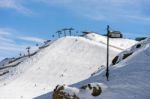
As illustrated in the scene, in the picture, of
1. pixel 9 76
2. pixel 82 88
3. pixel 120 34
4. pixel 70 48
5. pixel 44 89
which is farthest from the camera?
pixel 120 34

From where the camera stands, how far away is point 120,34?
117812 millimetres

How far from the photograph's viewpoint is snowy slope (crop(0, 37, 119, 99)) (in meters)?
79.0

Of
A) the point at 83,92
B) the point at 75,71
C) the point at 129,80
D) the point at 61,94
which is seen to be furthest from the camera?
the point at 75,71

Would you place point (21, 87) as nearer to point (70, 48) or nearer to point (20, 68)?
point (20, 68)

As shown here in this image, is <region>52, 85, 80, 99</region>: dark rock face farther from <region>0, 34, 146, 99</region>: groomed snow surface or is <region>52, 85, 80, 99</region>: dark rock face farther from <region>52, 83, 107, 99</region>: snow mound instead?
<region>0, 34, 146, 99</region>: groomed snow surface

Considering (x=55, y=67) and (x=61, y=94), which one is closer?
(x=61, y=94)

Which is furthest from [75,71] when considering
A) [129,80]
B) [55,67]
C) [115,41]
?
[129,80]

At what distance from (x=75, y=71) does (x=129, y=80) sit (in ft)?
127

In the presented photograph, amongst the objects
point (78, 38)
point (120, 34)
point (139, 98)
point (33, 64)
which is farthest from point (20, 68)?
point (139, 98)

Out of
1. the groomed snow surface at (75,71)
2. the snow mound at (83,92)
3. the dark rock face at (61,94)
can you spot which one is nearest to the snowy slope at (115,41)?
the groomed snow surface at (75,71)

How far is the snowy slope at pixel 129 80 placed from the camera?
44625 millimetres

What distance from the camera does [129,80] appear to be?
157 feet

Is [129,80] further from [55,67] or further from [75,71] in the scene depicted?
[55,67]

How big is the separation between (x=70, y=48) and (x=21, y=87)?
2266cm
